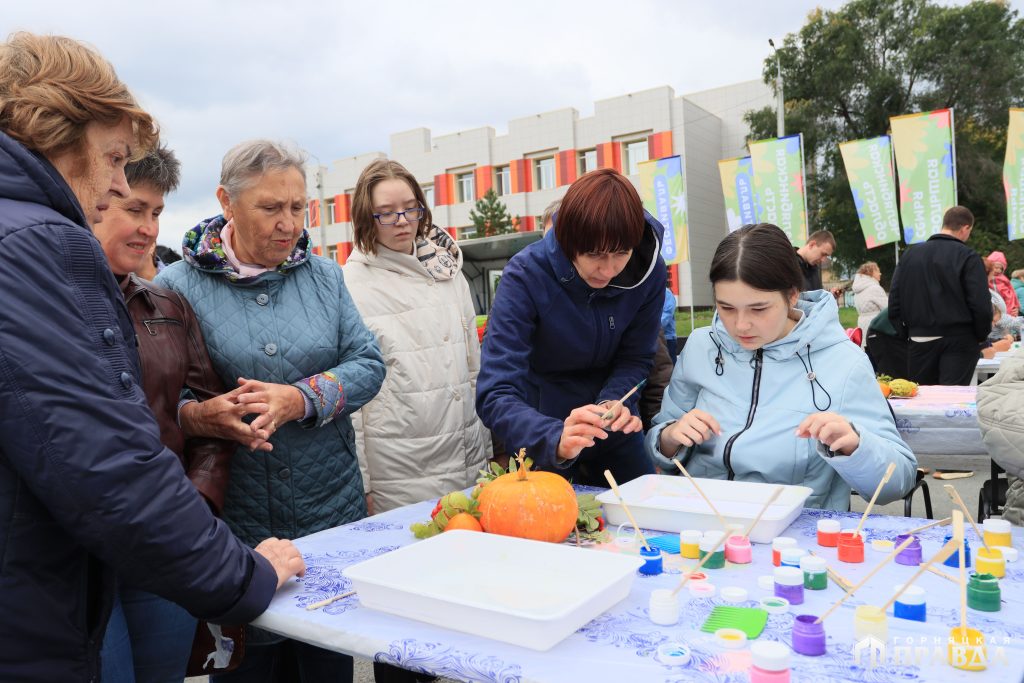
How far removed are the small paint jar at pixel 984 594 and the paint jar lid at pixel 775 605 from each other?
0.30m

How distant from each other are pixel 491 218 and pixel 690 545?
976 inches

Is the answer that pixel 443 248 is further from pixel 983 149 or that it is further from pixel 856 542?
pixel 983 149

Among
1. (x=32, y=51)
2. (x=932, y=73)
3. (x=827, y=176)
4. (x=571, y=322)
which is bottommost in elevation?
(x=571, y=322)

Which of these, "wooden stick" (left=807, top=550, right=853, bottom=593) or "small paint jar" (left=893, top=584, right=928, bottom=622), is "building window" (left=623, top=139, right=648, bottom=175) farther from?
"small paint jar" (left=893, top=584, right=928, bottom=622)

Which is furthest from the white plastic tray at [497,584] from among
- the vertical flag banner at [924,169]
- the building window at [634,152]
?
the building window at [634,152]

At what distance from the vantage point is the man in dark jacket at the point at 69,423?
3.20 feet

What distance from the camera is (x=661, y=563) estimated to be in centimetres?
144

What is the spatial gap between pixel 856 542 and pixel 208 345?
1660mm

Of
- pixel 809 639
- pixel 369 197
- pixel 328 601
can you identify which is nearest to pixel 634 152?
pixel 369 197

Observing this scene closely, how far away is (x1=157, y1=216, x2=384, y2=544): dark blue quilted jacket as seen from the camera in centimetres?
199

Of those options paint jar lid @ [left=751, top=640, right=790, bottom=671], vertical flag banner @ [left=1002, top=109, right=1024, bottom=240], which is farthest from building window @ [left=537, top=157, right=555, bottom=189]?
paint jar lid @ [left=751, top=640, right=790, bottom=671]

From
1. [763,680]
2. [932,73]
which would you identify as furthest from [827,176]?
[763,680]

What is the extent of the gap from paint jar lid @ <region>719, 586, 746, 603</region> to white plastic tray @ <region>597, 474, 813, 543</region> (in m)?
0.35

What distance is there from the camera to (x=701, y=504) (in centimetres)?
179
